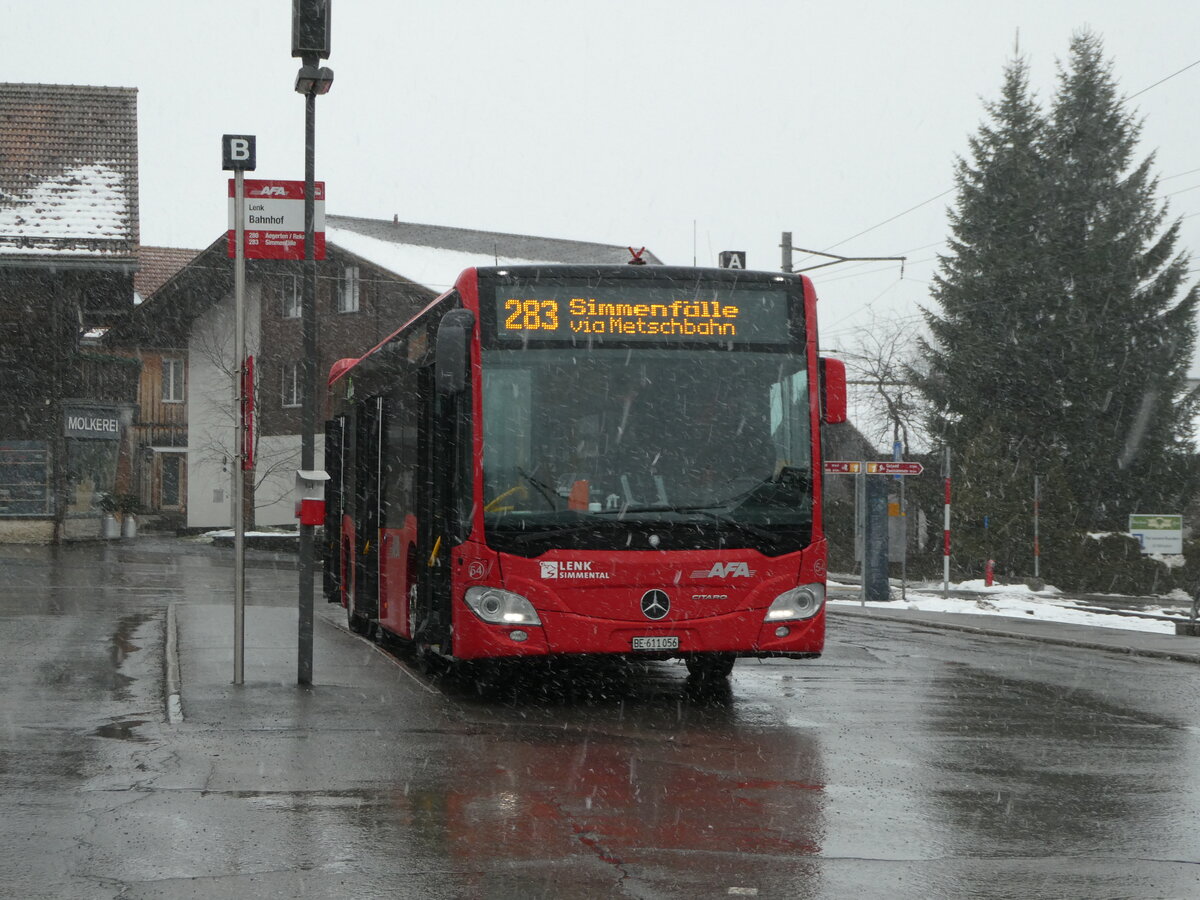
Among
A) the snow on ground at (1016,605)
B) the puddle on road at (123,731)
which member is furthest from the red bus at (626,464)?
the snow on ground at (1016,605)

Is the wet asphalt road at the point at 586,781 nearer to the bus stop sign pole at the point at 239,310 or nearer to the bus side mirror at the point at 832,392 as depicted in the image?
the bus stop sign pole at the point at 239,310

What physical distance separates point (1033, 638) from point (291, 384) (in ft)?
117

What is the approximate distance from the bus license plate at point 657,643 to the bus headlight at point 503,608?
70 centimetres

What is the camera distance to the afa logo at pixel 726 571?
10.7 metres

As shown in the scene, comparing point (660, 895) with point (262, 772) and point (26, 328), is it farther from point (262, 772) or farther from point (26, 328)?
point (26, 328)

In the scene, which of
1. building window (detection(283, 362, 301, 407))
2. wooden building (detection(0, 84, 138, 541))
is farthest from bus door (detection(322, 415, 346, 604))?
building window (detection(283, 362, 301, 407))

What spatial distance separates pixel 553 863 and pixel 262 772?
2506 mm

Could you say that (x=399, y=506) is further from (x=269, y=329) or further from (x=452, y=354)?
(x=269, y=329)

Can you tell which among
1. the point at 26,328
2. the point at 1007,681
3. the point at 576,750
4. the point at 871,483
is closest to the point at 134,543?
the point at 26,328

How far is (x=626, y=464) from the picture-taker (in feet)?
35.4

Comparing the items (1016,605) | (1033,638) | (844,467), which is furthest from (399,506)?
(1016,605)

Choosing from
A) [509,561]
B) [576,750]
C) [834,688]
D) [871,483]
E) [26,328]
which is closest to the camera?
[576,750]

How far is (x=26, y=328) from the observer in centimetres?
3672

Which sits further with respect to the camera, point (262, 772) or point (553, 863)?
point (262, 772)
